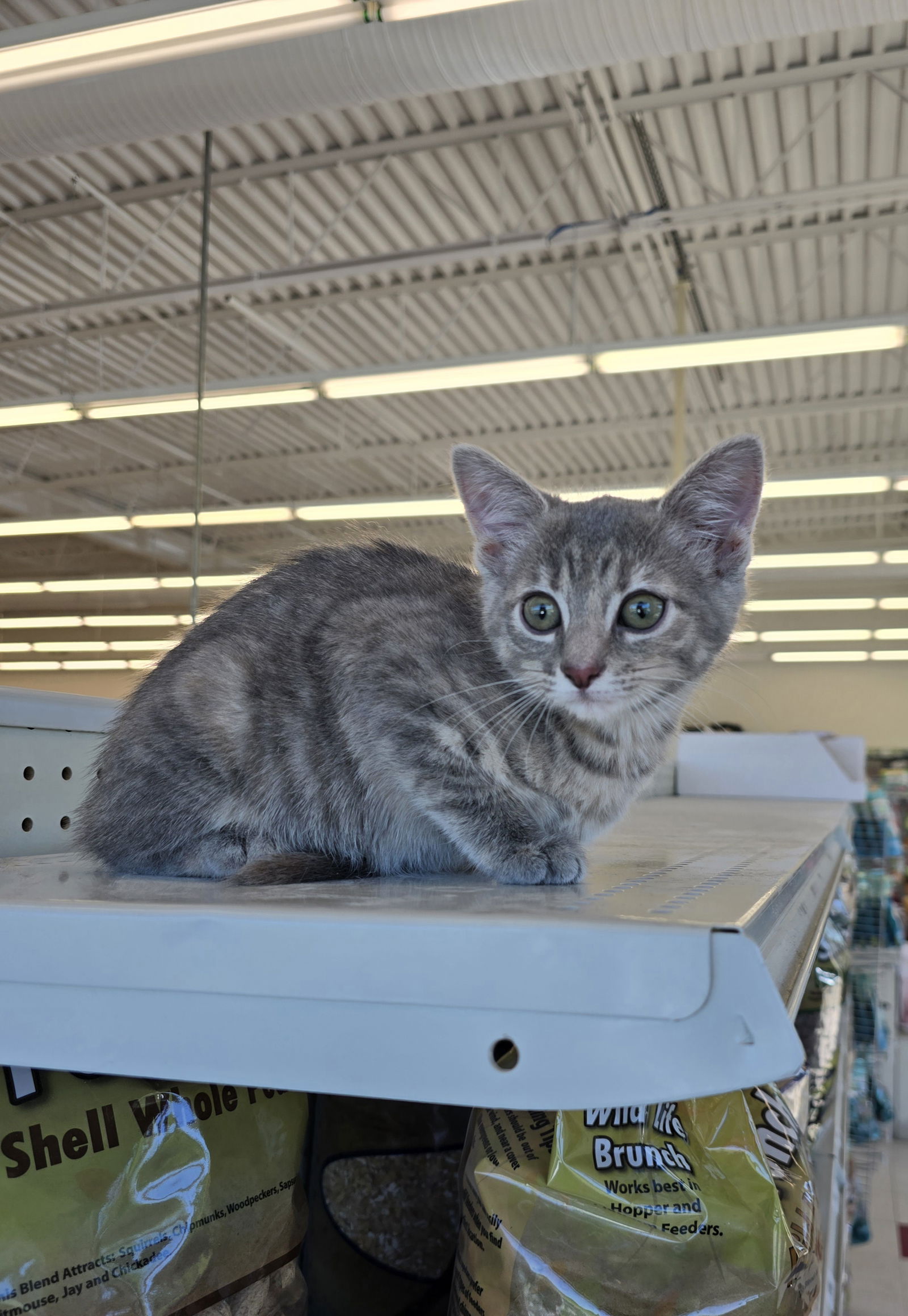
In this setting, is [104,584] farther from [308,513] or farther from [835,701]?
[835,701]

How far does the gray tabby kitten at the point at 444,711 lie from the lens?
109cm

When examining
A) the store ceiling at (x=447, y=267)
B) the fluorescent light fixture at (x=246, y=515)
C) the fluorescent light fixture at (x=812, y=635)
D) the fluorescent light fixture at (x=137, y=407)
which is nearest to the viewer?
the store ceiling at (x=447, y=267)

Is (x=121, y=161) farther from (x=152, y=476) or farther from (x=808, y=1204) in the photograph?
(x=808, y=1204)

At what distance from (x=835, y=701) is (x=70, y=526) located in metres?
12.3

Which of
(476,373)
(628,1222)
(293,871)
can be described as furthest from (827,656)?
(628,1222)

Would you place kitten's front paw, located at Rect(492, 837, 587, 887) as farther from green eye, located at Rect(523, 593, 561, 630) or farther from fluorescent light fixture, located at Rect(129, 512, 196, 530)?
fluorescent light fixture, located at Rect(129, 512, 196, 530)

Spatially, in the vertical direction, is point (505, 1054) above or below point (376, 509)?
below

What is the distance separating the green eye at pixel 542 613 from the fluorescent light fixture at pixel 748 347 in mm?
4154

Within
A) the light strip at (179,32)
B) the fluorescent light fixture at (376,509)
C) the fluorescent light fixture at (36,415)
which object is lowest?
the fluorescent light fixture at (376,509)

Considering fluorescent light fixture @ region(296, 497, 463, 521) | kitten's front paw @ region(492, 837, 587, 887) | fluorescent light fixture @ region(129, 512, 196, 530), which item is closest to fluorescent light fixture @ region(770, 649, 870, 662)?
fluorescent light fixture @ region(296, 497, 463, 521)


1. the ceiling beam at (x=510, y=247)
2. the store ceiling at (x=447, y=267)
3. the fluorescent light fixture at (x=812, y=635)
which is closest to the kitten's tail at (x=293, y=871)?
the store ceiling at (x=447, y=267)

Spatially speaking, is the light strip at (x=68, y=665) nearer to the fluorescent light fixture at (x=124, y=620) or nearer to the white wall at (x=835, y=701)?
the fluorescent light fixture at (x=124, y=620)

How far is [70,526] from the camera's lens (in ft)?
22.2

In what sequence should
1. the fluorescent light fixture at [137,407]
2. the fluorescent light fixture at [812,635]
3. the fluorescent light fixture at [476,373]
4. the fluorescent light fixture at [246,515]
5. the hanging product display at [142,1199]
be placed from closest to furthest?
the hanging product display at [142,1199]
the fluorescent light fixture at [476,373]
the fluorescent light fixture at [137,407]
the fluorescent light fixture at [246,515]
the fluorescent light fixture at [812,635]
